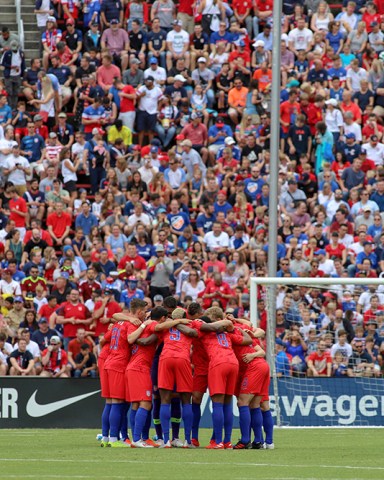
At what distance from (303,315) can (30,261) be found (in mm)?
5702

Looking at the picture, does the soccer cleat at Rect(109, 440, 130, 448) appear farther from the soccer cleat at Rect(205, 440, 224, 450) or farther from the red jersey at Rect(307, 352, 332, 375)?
the red jersey at Rect(307, 352, 332, 375)

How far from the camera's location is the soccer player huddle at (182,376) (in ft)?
54.5

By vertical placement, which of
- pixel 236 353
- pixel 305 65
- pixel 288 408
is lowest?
pixel 288 408

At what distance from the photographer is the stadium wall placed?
22156 millimetres

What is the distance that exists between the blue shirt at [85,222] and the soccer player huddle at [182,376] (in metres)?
10.0

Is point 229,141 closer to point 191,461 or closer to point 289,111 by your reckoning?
point 289,111

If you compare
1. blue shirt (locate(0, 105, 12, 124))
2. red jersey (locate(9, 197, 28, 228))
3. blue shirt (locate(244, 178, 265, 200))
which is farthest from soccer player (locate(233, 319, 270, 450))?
blue shirt (locate(0, 105, 12, 124))

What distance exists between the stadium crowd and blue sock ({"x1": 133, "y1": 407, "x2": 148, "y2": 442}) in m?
6.31

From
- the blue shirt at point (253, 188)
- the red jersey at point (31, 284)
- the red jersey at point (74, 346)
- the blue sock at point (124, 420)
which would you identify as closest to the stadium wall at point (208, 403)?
the red jersey at point (74, 346)

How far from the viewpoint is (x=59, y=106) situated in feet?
99.3

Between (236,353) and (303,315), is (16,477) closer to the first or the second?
(236,353)

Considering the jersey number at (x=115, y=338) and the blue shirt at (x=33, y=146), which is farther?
the blue shirt at (x=33, y=146)

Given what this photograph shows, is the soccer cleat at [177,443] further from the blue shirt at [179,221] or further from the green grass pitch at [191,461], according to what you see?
the blue shirt at [179,221]

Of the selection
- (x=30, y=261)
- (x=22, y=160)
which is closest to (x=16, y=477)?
(x=30, y=261)
